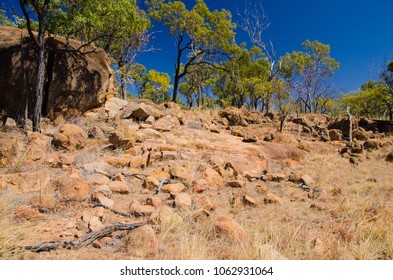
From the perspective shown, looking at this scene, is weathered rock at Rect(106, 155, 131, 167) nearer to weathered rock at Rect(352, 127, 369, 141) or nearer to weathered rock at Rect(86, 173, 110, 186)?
weathered rock at Rect(86, 173, 110, 186)

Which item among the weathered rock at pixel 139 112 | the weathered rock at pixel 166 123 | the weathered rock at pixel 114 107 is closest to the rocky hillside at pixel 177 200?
the weathered rock at pixel 166 123

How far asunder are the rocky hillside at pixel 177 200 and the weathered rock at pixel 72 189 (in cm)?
2

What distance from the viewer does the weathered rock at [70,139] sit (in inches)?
221

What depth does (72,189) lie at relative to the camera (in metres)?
3.45

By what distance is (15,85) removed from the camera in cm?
728

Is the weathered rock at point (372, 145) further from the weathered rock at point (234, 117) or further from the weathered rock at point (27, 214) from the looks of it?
the weathered rock at point (27, 214)

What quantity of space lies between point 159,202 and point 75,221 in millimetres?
1061

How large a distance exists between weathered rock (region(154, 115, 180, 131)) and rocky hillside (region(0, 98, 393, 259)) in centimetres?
28

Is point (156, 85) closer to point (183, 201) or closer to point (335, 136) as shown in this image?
point (335, 136)

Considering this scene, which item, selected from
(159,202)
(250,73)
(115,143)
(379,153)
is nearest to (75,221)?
(159,202)

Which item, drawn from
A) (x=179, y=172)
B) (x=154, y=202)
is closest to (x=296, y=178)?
(x=179, y=172)

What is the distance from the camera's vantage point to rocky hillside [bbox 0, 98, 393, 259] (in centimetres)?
A: 248

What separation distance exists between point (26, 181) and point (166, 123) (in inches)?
217

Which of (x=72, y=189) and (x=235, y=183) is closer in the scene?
(x=72, y=189)
